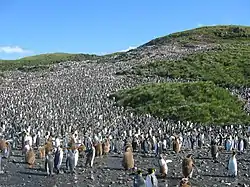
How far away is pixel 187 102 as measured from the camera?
32.1 m

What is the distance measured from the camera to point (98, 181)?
1466cm

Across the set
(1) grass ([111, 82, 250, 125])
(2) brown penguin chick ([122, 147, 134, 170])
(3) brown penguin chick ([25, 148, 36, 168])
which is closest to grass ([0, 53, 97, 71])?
(1) grass ([111, 82, 250, 125])

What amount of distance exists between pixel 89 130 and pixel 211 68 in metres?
26.8

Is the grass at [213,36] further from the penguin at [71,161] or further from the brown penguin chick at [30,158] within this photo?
the penguin at [71,161]

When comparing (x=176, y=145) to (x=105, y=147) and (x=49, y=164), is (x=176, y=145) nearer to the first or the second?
(x=105, y=147)

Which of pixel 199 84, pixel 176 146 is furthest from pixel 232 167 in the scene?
pixel 199 84

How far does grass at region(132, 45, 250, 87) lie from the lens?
44.8m

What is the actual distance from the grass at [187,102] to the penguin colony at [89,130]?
1.18 metres

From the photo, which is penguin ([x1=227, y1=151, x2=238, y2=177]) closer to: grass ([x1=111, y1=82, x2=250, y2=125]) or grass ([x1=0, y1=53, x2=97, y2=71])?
grass ([x1=111, y1=82, x2=250, y2=125])

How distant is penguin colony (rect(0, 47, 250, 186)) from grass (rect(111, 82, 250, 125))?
3.87ft

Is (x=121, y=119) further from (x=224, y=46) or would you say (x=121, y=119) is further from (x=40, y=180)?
(x=224, y=46)

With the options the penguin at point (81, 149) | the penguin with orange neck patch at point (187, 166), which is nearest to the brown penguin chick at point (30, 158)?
the penguin at point (81, 149)

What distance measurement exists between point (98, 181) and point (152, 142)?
21.3 ft

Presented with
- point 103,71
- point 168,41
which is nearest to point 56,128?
point 103,71
